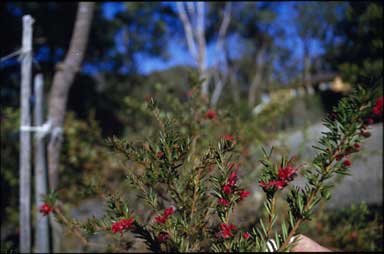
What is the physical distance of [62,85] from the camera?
476 centimetres

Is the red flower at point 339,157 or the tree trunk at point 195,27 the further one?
the tree trunk at point 195,27

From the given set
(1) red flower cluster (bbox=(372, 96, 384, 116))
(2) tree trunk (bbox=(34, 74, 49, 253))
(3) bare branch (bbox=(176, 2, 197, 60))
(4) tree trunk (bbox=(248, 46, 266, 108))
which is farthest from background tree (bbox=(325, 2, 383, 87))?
(4) tree trunk (bbox=(248, 46, 266, 108))

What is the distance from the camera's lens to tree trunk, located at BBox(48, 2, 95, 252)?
169 inches

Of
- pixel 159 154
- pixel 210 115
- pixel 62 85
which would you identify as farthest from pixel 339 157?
pixel 62 85

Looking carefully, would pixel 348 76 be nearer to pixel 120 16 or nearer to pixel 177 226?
pixel 177 226

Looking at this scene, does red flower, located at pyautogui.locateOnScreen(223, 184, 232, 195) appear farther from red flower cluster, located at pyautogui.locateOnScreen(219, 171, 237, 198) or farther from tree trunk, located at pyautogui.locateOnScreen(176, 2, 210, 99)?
tree trunk, located at pyautogui.locateOnScreen(176, 2, 210, 99)

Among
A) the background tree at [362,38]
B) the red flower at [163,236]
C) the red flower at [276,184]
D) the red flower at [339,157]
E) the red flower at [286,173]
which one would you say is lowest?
the red flower at [163,236]

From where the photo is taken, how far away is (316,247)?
185 cm

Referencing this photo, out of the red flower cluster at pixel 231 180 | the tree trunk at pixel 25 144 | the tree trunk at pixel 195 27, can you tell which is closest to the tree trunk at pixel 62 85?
the tree trunk at pixel 25 144

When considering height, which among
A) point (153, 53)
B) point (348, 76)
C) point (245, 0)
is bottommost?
point (348, 76)

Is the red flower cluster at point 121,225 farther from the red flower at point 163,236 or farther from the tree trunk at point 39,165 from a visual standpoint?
the tree trunk at point 39,165

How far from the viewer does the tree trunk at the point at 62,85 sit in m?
4.28

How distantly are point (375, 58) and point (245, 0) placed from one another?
14154mm

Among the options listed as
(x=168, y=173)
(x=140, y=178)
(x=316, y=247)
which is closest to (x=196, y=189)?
(x=168, y=173)
